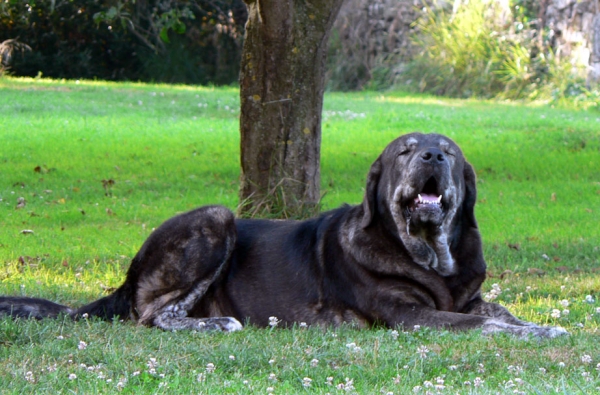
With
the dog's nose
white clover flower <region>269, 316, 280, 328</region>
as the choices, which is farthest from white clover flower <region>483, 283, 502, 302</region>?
white clover flower <region>269, 316, 280, 328</region>

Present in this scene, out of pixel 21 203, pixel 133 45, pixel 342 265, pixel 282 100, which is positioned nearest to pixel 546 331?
pixel 342 265

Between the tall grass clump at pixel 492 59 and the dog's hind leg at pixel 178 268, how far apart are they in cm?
1913

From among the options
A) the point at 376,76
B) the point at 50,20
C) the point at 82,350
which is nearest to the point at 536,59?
the point at 376,76

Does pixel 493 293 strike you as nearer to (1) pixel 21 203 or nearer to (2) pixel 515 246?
(2) pixel 515 246

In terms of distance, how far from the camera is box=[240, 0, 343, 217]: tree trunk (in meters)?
9.06

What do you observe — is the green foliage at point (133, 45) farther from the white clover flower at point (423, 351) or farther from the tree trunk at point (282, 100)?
the white clover flower at point (423, 351)

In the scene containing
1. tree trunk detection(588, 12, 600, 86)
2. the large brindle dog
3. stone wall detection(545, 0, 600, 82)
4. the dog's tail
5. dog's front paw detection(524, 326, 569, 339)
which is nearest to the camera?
dog's front paw detection(524, 326, 569, 339)

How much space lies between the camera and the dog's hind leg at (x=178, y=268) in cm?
635

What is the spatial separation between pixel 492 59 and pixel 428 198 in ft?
68.4

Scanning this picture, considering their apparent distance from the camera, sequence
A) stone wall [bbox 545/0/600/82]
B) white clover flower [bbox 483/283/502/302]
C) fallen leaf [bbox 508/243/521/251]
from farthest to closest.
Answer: stone wall [bbox 545/0/600/82] < fallen leaf [bbox 508/243/521/251] < white clover flower [bbox 483/283/502/302]

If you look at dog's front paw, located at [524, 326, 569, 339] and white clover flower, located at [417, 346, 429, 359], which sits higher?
white clover flower, located at [417, 346, 429, 359]

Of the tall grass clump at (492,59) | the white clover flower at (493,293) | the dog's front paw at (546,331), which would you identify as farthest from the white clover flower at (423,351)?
the tall grass clump at (492,59)

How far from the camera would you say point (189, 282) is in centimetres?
639

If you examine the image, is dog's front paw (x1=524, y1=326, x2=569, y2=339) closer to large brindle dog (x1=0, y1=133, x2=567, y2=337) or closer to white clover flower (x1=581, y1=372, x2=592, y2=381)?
large brindle dog (x1=0, y1=133, x2=567, y2=337)
